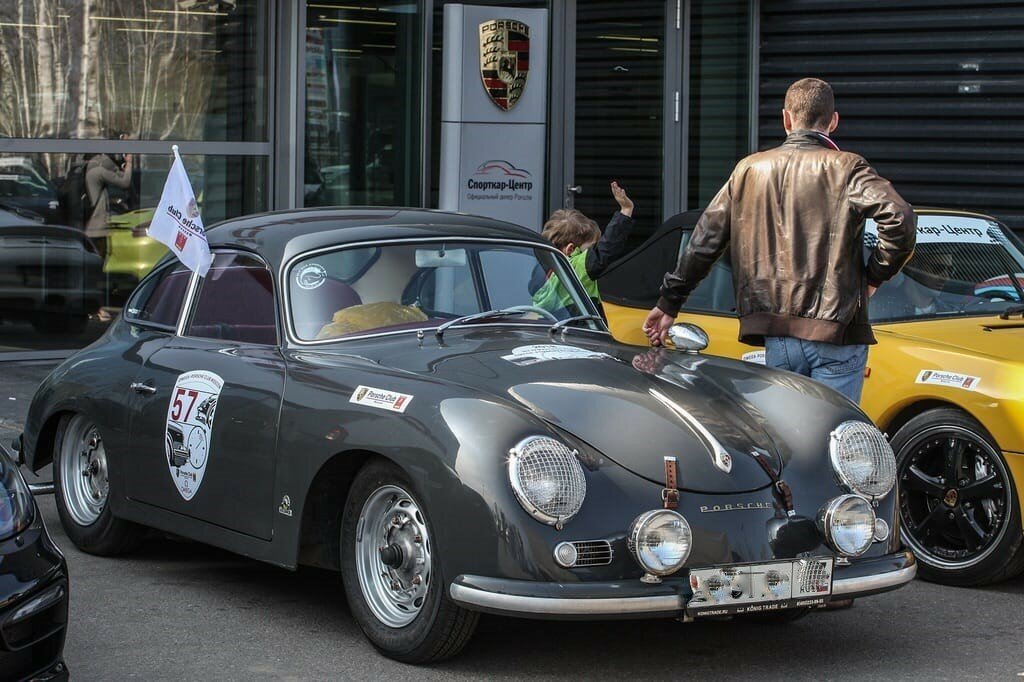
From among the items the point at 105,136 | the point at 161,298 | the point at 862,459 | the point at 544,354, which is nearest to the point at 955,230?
the point at 862,459

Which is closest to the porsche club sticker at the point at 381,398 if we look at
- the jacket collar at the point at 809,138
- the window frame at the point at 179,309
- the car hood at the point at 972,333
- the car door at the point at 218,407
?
the car door at the point at 218,407

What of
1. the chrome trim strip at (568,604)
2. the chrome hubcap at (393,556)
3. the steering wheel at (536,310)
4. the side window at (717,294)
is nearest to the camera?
the chrome trim strip at (568,604)

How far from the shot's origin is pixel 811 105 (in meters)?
5.88

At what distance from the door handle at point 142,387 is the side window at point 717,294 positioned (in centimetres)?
267

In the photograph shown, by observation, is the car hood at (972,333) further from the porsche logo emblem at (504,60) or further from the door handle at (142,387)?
the porsche logo emblem at (504,60)

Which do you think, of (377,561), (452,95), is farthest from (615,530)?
(452,95)

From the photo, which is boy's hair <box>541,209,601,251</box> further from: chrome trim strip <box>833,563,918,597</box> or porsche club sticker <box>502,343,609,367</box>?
chrome trim strip <box>833,563,918,597</box>

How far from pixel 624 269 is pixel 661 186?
20.4 feet

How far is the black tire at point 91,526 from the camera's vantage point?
6.12m

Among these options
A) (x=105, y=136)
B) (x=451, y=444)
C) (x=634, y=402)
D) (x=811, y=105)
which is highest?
(x=105, y=136)

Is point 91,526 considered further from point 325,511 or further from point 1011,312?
point 1011,312

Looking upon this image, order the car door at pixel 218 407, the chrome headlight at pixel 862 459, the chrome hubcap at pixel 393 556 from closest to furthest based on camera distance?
the chrome hubcap at pixel 393 556, the chrome headlight at pixel 862 459, the car door at pixel 218 407

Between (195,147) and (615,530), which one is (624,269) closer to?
(615,530)

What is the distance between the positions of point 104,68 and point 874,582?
8.53m
